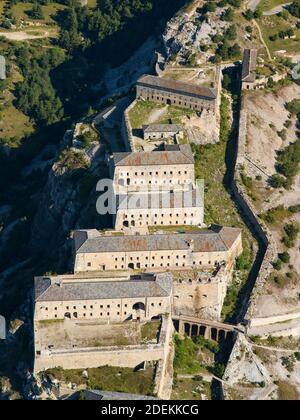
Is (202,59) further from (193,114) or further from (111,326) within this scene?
(111,326)

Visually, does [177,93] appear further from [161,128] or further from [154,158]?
[154,158]

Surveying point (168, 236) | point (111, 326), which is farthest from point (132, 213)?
point (111, 326)

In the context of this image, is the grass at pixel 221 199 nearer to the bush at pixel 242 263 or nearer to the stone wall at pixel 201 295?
the bush at pixel 242 263

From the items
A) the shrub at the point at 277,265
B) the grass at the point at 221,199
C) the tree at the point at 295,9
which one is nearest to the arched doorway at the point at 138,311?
the grass at the point at 221,199

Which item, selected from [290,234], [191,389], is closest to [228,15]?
[290,234]

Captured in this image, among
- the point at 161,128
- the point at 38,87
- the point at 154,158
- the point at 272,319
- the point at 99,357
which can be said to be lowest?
the point at 38,87
